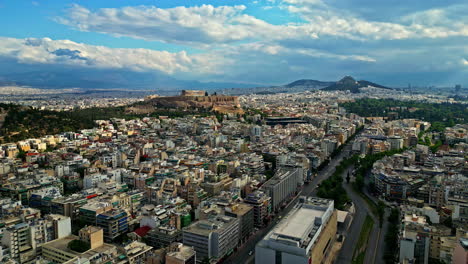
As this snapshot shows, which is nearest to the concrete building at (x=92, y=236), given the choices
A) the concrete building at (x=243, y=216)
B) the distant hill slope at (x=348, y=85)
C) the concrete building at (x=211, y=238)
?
the concrete building at (x=211, y=238)

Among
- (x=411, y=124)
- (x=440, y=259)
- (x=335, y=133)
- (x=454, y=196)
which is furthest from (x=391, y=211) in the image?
(x=411, y=124)

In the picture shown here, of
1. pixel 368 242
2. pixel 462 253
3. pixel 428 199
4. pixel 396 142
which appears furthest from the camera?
pixel 396 142

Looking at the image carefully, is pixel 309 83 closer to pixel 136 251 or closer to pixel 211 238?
pixel 211 238

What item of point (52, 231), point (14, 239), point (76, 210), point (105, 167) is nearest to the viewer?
point (14, 239)

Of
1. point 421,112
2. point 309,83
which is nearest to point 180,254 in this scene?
point 421,112

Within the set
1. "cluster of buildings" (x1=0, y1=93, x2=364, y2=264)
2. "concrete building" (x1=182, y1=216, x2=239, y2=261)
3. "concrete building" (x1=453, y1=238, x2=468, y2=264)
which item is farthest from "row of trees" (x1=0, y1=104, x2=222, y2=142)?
"concrete building" (x1=453, y1=238, x2=468, y2=264)

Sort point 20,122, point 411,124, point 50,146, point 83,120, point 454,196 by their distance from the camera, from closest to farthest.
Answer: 1. point 454,196
2. point 50,146
3. point 20,122
4. point 83,120
5. point 411,124

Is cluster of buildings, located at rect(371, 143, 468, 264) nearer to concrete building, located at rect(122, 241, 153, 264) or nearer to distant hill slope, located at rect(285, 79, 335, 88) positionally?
concrete building, located at rect(122, 241, 153, 264)

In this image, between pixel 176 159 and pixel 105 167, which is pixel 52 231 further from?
pixel 176 159
